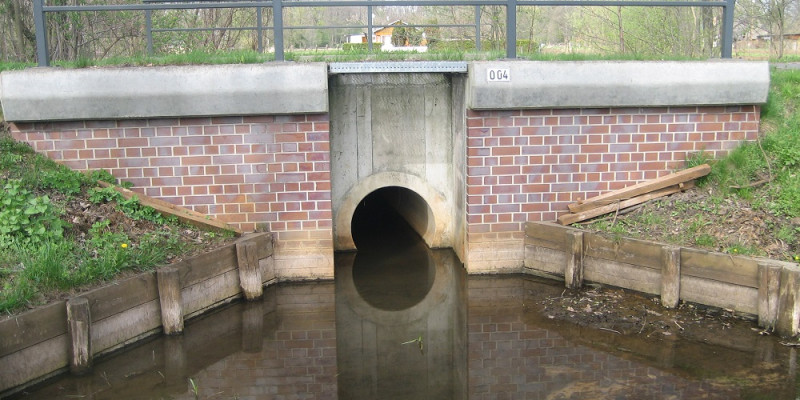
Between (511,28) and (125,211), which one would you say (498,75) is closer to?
(511,28)

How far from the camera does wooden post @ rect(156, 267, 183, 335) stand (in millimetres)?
8320

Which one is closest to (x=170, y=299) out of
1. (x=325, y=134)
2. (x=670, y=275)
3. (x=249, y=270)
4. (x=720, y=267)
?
(x=249, y=270)

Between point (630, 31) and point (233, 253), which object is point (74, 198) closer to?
point (233, 253)

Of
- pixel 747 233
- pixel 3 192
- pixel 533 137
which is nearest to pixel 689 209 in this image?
pixel 747 233

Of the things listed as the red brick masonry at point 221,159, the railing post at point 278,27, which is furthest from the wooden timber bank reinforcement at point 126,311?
the railing post at point 278,27

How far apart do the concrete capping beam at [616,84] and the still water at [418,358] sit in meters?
2.46

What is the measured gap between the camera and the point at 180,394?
7.14m

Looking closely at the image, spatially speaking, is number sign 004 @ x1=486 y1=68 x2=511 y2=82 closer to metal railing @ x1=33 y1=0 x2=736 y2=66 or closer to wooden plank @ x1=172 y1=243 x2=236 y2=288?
metal railing @ x1=33 y1=0 x2=736 y2=66

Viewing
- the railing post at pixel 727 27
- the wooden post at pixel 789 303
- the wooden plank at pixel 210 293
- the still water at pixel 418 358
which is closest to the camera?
the still water at pixel 418 358

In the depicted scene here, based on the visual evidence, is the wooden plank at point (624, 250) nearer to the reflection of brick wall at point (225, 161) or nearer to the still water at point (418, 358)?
the still water at point (418, 358)

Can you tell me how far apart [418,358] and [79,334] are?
333cm

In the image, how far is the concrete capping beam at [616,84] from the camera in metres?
9.99

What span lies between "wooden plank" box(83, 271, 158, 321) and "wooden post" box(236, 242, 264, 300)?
4.38 ft

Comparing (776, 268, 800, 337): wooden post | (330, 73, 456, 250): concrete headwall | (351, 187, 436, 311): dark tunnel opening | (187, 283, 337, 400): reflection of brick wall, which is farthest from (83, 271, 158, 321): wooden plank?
(776, 268, 800, 337): wooden post
